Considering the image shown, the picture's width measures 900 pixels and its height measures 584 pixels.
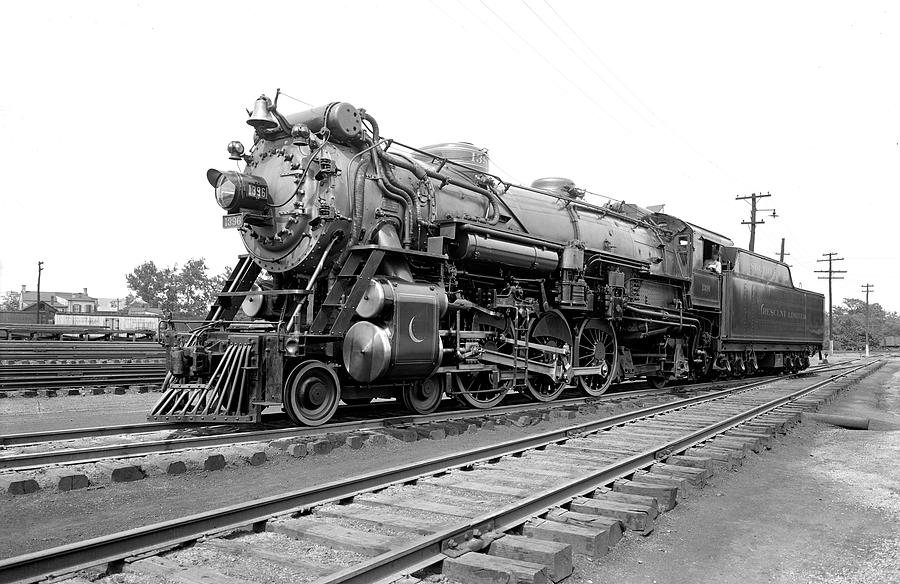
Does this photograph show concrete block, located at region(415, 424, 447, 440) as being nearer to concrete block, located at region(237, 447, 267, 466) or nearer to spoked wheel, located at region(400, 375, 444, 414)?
spoked wheel, located at region(400, 375, 444, 414)

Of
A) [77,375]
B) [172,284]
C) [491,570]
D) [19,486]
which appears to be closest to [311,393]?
[19,486]

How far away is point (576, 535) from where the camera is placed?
4.05 metres

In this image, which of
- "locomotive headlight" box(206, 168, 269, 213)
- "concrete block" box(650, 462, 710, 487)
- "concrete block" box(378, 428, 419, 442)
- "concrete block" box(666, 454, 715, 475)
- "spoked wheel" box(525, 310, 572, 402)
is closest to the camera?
"concrete block" box(650, 462, 710, 487)

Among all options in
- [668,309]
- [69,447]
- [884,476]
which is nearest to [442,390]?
[69,447]

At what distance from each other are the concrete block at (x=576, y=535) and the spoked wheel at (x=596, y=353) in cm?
832

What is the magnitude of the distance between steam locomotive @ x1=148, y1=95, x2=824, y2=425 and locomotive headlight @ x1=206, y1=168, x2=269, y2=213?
0.07 feet

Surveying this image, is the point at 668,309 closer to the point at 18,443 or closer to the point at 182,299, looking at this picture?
the point at 18,443

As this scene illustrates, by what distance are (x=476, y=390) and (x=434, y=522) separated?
636cm

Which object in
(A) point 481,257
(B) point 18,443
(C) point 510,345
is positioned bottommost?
(B) point 18,443

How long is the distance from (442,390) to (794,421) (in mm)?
5012

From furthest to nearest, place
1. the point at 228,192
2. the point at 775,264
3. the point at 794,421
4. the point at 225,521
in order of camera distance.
A: 1. the point at 775,264
2. the point at 794,421
3. the point at 228,192
4. the point at 225,521

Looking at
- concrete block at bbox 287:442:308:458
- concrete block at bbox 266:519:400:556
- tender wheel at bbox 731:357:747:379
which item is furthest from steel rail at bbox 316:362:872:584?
tender wheel at bbox 731:357:747:379

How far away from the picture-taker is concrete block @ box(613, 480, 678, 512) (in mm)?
5027

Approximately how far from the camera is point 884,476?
21.6 feet
